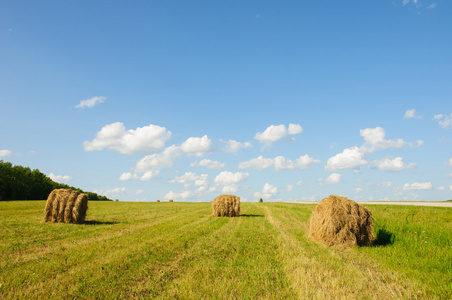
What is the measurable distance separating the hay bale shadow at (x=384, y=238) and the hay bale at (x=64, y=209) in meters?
17.4

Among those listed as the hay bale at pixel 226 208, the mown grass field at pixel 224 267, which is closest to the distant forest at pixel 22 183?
the hay bale at pixel 226 208

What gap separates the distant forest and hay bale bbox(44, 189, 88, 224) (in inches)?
1916

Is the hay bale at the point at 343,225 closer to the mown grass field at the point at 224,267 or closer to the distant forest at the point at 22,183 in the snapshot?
the mown grass field at the point at 224,267

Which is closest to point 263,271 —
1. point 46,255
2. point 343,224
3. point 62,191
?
point 343,224

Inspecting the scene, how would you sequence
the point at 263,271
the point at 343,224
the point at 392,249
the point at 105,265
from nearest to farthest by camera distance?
the point at 263,271
the point at 105,265
the point at 392,249
the point at 343,224

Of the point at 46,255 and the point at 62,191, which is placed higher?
the point at 62,191

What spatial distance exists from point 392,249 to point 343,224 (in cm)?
195

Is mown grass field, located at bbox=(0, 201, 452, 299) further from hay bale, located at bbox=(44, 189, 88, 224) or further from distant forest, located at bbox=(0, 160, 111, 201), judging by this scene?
distant forest, located at bbox=(0, 160, 111, 201)

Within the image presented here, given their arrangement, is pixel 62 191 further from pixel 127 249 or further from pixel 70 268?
pixel 70 268

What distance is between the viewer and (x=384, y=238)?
40.0ft

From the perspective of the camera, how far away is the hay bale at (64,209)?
18.2 meters

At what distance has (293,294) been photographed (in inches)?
234

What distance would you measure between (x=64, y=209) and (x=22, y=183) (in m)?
54.7

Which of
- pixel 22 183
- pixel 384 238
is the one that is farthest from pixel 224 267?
pixel 22 183
